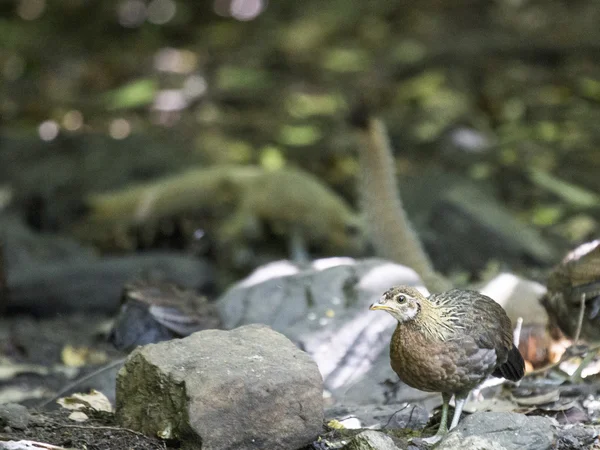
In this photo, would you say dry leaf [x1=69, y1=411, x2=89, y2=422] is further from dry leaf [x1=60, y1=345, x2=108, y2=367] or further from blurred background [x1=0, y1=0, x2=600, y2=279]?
blurred background [x1=0, y1=0, x2=600, y2=279]

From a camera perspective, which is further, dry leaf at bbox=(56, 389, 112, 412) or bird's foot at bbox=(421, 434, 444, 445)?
dry leaf at bbox=(56, 389, 112, 412)

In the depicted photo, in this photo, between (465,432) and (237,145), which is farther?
(237,145)

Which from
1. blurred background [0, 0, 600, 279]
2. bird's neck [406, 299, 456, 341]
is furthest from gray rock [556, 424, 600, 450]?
blurred background [0, 0, 600, 279]

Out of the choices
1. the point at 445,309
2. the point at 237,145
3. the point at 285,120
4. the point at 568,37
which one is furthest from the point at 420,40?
the point at 445,309

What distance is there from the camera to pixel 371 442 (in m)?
2.79

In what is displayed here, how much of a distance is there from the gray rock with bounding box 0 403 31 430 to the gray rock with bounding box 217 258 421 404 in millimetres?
1385

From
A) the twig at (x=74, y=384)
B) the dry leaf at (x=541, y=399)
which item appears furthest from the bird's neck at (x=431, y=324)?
the twig at (x=74, y=384)

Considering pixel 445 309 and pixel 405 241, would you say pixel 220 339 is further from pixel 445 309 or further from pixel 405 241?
pixel 405 241

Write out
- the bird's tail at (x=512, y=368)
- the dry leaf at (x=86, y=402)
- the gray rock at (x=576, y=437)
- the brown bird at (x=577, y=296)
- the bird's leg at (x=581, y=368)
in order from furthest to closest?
the brown bird at (x=577, y=296) → the bird's leg at (x=581, y=368) → the dry leaf at (x=86, y=402) → the bird's tail at (x=512, y=368) → the gray rock at (x=576, y=437)

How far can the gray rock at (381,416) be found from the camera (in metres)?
3.39

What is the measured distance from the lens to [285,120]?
9.66 m

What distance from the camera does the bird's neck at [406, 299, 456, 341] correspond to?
307 centimetres

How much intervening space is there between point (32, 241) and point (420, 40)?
246 inches

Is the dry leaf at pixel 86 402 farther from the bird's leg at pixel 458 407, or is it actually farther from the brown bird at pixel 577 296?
the brown bird at pixel 577 296
